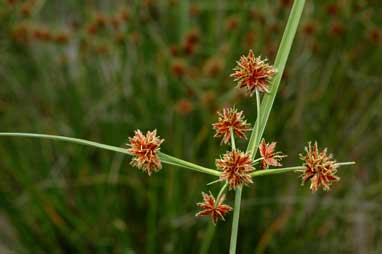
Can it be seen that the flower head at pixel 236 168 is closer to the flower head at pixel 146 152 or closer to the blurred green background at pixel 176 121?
the flower head at pixel 146 152

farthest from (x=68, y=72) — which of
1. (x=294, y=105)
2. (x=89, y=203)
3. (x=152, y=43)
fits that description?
(x=294, y=105)

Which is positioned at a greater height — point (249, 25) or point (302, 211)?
point (249, 25)

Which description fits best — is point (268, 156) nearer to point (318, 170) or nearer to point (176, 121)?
point (318, 170)

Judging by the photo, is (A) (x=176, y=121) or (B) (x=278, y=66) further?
(A) (x=176, y=121)

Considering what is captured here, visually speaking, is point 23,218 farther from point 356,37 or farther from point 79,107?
point 356,37

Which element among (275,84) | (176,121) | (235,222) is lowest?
(235,222)

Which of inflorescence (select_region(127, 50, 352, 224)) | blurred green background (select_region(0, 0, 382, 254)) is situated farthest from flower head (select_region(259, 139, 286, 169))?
blurred green background (select_region(0, 0, 382, 254))

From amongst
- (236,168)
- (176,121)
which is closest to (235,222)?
(236,168)

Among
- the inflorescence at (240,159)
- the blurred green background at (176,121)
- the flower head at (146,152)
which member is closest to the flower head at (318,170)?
the inflorescence at (240,159)
